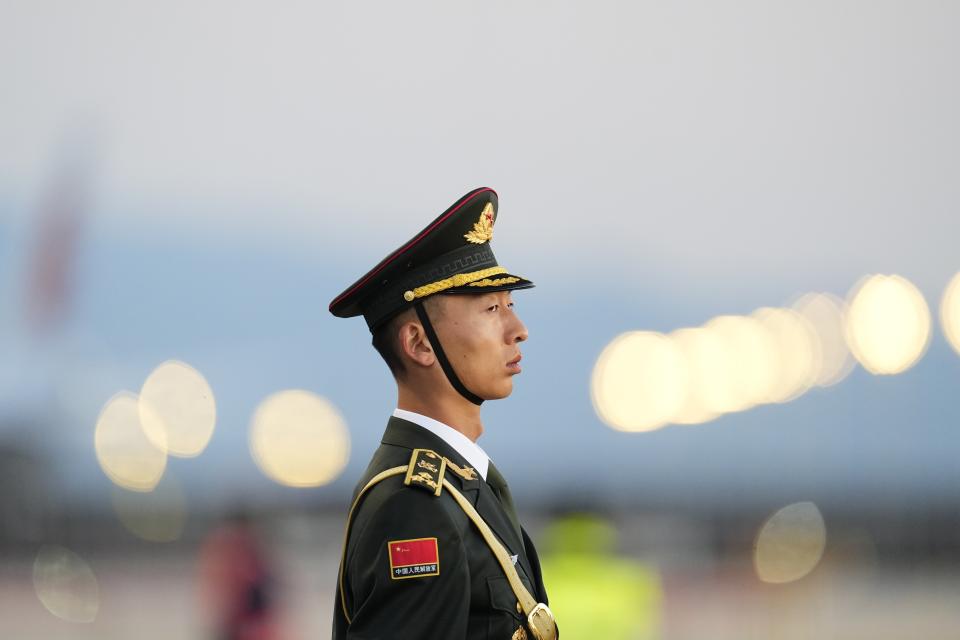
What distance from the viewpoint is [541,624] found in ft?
12.6

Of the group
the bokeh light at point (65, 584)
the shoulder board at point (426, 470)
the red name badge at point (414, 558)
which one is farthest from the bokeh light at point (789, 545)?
the red name badge at point (414, 558)

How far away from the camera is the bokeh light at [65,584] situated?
2384 centimetres

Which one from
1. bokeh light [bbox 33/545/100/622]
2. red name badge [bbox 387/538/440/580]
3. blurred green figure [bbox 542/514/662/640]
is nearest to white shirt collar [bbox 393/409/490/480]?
red name badge [bbox 387/538/440/580]

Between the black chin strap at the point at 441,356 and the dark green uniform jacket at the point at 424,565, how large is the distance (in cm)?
14

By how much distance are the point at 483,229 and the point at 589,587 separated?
3.21 metres

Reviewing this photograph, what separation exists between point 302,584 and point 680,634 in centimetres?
1044

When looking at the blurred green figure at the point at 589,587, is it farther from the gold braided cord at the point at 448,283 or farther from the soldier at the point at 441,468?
the gold braided cord at the point at 448,283

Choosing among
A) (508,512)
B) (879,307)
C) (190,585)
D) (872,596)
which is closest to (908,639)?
(879,307)

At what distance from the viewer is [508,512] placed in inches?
162

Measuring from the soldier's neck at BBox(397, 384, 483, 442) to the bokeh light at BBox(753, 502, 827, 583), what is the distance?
20.0 meters

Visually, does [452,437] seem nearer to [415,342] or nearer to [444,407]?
[444,407]

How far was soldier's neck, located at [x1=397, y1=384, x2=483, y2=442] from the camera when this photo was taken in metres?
4.04

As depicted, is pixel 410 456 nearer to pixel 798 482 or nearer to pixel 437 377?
pixel 437 377

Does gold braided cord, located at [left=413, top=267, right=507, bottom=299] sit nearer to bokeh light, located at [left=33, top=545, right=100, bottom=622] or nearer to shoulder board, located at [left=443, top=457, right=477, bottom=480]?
shoulder board, located at [left=443, top=457, right=477, bottom=480]
